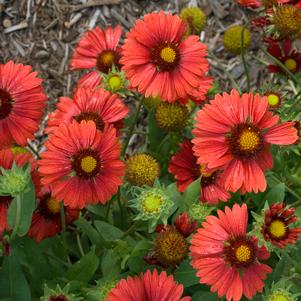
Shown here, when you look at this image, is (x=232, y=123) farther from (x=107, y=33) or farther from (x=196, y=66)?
(x=107, y=33)

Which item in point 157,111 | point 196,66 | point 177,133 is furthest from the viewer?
point 177,133

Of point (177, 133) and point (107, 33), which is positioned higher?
point (107, 33)

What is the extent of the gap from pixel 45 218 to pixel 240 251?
616 millimetres

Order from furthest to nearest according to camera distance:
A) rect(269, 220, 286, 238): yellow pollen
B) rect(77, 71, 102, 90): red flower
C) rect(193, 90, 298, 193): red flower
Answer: rect(77, 71, 102, 90): red flower, rect(193, 90, 298, 193): red flower, rect(269, 220, 286, 238): yellow pollen

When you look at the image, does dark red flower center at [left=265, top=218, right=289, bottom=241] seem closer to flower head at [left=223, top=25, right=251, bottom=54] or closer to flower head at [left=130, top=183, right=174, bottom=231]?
flower head at [left=130, top=183, right=174, bottom=231]

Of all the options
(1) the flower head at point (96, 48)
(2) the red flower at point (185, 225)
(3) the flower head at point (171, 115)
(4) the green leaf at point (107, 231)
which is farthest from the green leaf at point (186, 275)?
(1) the flower head at point (96, 48)

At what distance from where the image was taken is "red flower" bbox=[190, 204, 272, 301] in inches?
59.1

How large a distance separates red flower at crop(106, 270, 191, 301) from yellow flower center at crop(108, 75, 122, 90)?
2.02 ft

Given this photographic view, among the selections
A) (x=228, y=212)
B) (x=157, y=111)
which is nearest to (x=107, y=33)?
(x=157, y=111)

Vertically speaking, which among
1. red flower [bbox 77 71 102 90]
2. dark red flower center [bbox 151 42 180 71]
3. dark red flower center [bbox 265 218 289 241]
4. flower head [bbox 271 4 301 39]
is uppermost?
flower head [bbox 271 4 301 39]

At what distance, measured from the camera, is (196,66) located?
172 cm

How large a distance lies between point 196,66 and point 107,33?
1.78 ft

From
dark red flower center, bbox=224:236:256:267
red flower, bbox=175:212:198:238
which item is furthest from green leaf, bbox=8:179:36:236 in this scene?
dark red flower center, bbox=224:236:256:267

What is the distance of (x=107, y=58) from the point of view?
6.85ft
